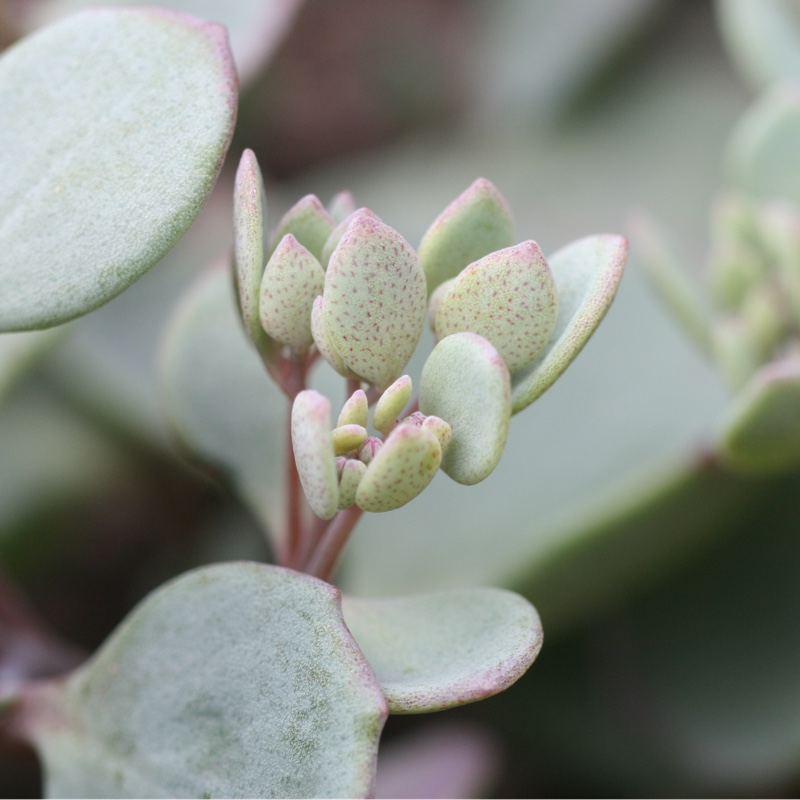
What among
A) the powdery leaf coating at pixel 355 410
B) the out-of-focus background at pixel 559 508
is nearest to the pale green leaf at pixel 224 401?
the out-of-focus background at pixel 559 508

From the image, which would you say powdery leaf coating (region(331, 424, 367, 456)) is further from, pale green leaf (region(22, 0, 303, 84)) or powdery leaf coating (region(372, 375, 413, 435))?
pale green leaf (region(22, 0, 303, 84))

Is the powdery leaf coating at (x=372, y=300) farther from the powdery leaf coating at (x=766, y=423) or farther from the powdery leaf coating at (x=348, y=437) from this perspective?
the powdery leaf coating at (x=766, y=423)

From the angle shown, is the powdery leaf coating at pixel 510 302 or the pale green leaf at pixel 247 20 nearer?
the powdery leaf coating at pixel 510 302

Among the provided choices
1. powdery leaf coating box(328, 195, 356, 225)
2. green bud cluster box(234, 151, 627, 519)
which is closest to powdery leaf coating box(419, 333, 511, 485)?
green bud cluster box(234, 151, 627, 519)

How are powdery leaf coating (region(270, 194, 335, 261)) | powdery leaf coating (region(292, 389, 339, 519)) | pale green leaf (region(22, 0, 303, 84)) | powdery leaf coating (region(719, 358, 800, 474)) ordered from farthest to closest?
pale green leaf (region(22, 0, 303, 84)) → powdery leaf coating (region(719, 358, 800, 474)) → powdery leaf coating (region(270, 194, 335, 261)) → powdery leaf coating (region(292, 389, 339, 519))

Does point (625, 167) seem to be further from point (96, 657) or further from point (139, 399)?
point (96, 657)

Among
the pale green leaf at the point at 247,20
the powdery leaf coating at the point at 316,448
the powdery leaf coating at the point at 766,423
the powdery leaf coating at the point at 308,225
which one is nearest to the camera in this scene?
Answer: the powdery leaf coating at the point at 316,448
